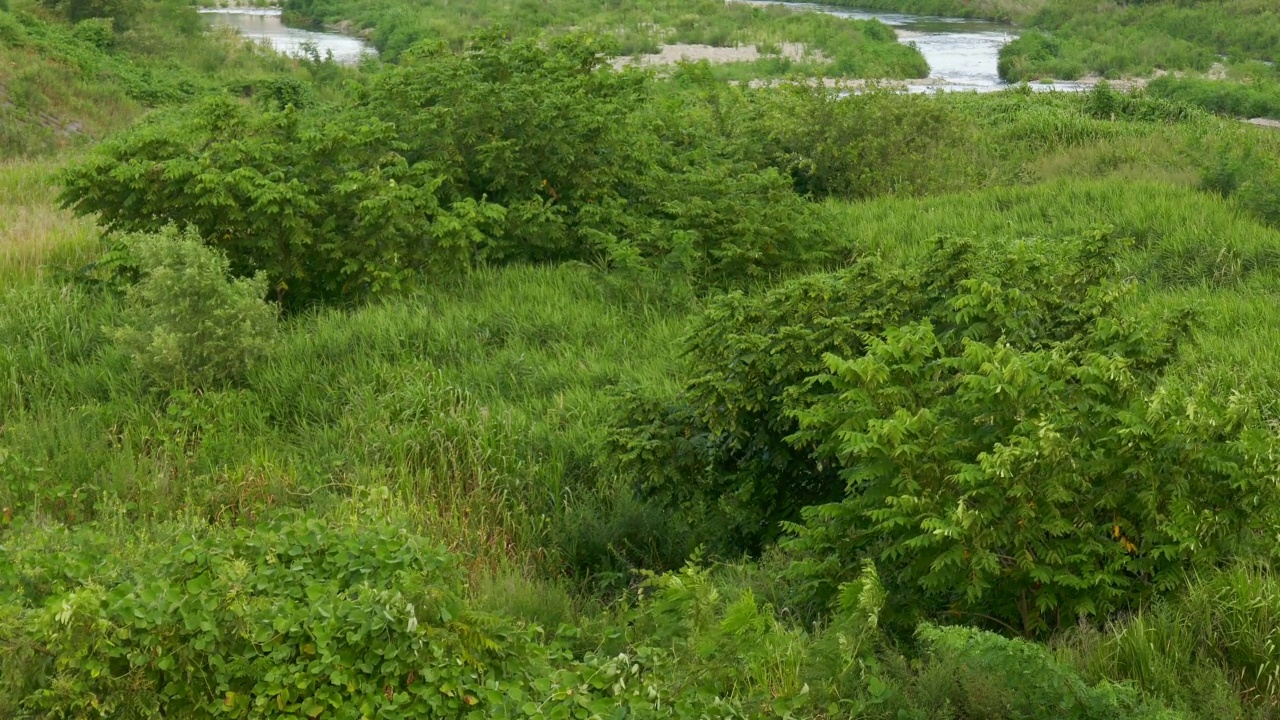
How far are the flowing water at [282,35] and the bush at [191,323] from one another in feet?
99.8

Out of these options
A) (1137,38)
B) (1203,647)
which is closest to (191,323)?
(1203,647)

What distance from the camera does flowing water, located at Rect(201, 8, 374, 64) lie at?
133 ft

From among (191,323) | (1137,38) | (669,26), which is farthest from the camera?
(669,26)

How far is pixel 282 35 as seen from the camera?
1902 inches

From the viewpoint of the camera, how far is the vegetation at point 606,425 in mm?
3910

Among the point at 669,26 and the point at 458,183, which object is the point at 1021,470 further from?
the point at 669,26

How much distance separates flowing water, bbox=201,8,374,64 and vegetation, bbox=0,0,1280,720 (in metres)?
28.7

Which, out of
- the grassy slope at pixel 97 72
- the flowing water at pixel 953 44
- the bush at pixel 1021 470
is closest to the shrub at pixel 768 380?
the bush at pixel 1021 470

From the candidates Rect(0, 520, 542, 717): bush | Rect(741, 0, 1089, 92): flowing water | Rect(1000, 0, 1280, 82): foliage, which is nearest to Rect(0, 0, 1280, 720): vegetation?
Rect(0, 520, 542, 717): bush

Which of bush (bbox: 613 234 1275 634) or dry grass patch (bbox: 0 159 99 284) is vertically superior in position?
bush (bbox: 613 234 1275 634)

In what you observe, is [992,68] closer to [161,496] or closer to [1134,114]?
[1134,114]

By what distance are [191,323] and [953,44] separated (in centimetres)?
4027

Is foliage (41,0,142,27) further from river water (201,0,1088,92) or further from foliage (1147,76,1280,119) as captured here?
foliage (1147,76,1280,119)

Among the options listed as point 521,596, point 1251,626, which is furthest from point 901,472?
point 521,596
